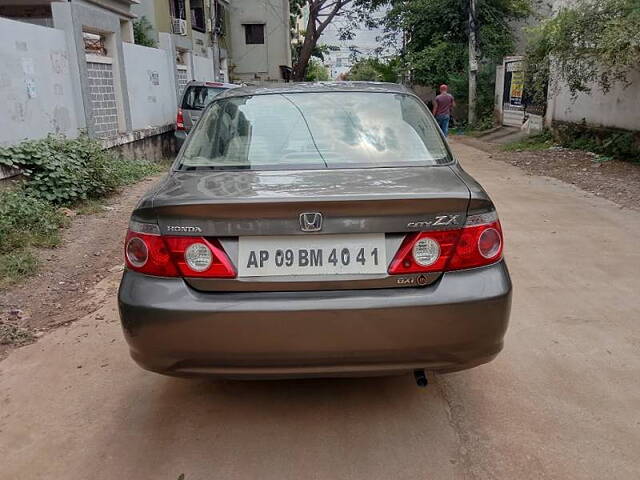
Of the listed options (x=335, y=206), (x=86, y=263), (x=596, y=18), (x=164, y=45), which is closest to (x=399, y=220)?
(x=335, y=206)

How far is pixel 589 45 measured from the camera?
10109 millimetres

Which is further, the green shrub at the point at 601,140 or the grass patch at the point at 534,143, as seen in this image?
the grass patch at the point at 534,143

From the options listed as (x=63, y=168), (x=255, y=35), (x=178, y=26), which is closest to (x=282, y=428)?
(x=63, y=168)

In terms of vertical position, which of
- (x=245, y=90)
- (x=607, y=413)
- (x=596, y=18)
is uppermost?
(x=596, y=18)

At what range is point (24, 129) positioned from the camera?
698 centimetres

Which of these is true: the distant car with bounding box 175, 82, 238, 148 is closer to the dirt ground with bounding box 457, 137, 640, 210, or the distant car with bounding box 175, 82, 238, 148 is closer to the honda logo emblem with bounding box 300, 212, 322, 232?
the dirt ground with bounding box 457, 137, 640, 210

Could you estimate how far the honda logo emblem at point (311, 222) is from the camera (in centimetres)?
220

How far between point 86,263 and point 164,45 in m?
9.81

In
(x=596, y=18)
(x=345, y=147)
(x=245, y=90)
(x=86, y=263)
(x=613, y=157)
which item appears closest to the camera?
(x=345, y=147)

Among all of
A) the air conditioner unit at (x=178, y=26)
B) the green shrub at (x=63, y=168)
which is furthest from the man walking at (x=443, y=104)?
the air conditioner unit at (x=178, y=26)

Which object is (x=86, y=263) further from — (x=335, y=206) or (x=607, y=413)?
(x=607, y=413)

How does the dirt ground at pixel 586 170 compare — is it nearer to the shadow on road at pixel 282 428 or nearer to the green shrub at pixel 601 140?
the green shrub at pixel 601 140

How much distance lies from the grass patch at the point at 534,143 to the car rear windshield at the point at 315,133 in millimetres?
11254

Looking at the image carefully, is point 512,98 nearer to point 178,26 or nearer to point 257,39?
point 178,26
